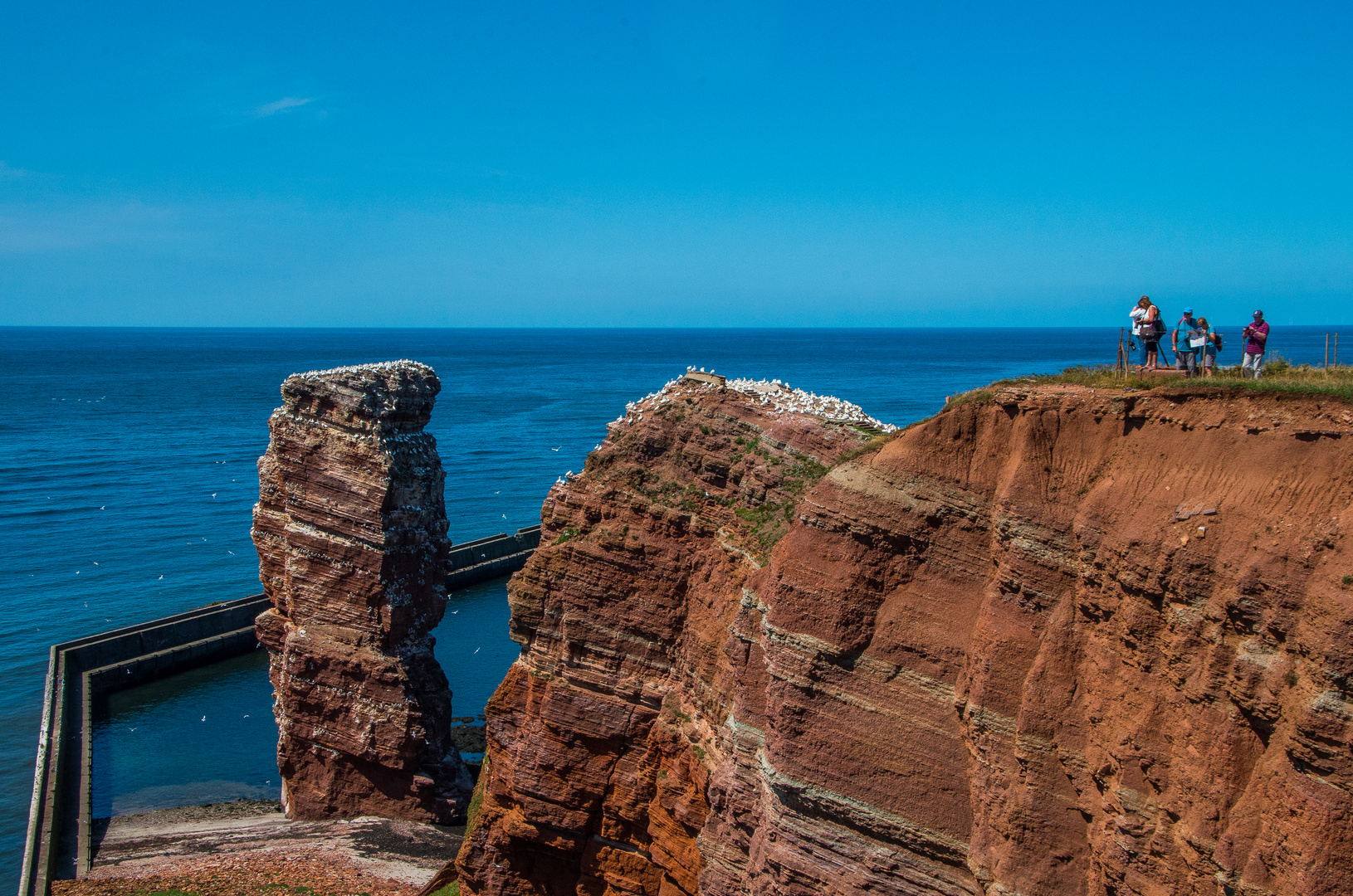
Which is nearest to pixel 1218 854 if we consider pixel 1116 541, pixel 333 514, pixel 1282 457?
pixel 1116 541

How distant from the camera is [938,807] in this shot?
46.3 ft

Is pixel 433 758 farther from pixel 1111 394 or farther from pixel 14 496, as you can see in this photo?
pixel 14 496

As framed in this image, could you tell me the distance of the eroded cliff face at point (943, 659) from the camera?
10.6m

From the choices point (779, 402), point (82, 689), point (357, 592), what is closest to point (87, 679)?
point (82, 689)

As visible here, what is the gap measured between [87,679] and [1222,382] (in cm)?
5192

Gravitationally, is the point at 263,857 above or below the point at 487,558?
below

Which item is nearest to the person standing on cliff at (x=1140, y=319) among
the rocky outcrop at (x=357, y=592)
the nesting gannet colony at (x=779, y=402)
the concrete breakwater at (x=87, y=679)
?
the nesting gannet colony at (x=779, y=402)

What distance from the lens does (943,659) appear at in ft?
47.3

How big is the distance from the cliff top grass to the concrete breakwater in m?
32.9

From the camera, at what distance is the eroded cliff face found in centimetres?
1062

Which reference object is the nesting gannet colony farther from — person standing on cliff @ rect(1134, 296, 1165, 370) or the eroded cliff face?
person standing on cliff @ rect(1134, 296, 1165, 370)

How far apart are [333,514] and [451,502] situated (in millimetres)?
52810

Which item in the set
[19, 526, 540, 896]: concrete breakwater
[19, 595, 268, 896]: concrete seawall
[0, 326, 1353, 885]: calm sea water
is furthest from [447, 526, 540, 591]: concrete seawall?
[19, 595, 268, 896]: concrete seawall

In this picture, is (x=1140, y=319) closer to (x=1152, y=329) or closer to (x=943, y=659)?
(x=1152, y=329)
